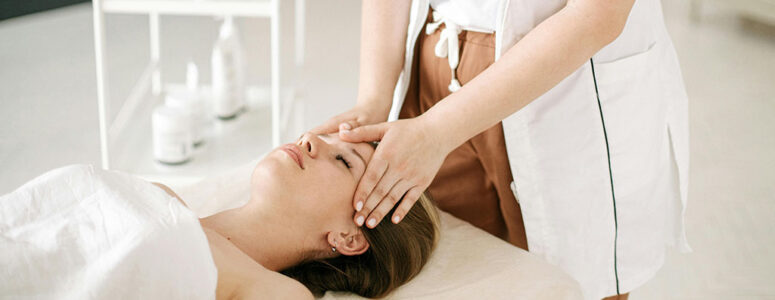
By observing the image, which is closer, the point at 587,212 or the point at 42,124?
the point at 587,212

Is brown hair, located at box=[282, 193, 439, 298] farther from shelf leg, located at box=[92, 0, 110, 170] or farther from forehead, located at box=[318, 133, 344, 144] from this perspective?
shelf leg, located at box=[92, 0, 110, 170]

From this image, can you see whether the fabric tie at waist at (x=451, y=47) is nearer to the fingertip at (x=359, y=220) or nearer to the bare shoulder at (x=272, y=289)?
the fingertip at (x=359, y=220)

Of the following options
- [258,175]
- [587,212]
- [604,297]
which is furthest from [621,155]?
[258,175]

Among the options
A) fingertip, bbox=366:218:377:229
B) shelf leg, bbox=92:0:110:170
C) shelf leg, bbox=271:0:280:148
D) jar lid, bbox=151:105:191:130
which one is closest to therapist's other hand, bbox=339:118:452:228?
fingertip, bbox=366:218:377:229

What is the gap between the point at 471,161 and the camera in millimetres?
1455


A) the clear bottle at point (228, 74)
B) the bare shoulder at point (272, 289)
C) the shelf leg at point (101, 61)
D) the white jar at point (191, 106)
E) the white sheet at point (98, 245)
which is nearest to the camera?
the white sheet at point (98, 245)

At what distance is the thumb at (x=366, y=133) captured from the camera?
1.25 metres

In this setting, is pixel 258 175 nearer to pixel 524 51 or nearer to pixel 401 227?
pixel 401 227

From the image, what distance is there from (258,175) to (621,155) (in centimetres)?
66

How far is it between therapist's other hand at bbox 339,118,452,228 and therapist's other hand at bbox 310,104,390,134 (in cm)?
16

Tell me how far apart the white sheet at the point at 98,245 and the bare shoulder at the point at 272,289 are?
73 mm

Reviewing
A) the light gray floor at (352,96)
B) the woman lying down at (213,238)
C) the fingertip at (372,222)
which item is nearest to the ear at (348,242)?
the woman lying down at (213,238)

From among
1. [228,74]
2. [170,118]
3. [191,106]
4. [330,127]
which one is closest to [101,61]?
[170,118]

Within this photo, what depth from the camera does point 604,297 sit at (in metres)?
1.48
